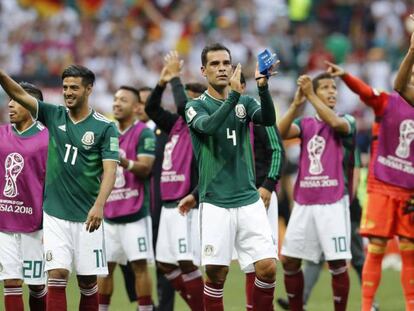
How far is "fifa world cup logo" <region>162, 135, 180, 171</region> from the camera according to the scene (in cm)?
1088

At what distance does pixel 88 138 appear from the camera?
28.7 ft

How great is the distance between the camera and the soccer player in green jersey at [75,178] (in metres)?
8.62

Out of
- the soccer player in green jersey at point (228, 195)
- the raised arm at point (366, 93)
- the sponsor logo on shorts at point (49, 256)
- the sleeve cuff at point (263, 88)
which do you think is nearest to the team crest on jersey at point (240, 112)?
the soccer player in green jersey at point (228, 195)

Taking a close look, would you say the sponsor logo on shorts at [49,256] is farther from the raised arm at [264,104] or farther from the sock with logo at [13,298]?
the raised arm at [264,104]

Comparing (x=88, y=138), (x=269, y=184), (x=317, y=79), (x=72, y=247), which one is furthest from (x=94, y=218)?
(x=317, y=79)

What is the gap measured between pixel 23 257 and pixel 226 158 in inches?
78.7

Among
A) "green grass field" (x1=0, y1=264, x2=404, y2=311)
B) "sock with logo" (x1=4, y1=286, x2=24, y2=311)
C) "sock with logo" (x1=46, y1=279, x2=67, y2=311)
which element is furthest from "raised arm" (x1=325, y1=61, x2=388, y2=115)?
"sock with logo" (x1=4, y1=286, x2=24, y2=311)

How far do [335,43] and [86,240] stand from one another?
1389cm

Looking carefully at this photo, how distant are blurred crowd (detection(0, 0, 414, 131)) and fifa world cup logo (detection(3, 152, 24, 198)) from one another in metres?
10.9

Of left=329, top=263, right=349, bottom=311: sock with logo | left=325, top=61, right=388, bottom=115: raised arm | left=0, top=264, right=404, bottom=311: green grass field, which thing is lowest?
left=0, top=264, right=404, bottom=311: green grass field

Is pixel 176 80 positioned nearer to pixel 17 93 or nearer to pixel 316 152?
pixel 316 152

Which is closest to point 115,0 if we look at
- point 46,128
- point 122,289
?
point 122,289

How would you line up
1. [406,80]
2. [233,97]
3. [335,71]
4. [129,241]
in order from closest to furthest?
[233,97], [406,80], [335,71], [129,241]

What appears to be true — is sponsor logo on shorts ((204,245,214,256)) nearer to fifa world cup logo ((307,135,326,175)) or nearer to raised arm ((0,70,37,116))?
raised arm ((0,70,37,116))
